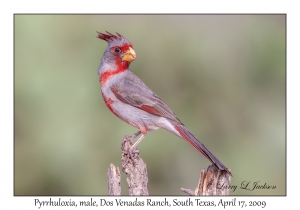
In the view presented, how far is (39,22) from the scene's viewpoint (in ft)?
24.5

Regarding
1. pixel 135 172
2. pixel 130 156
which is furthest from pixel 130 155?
pixel 135 172

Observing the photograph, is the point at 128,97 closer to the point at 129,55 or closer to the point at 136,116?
the point at 136,116

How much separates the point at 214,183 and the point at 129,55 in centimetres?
224

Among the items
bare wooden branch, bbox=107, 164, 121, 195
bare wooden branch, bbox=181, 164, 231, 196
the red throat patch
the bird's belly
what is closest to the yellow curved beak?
the red throat patch

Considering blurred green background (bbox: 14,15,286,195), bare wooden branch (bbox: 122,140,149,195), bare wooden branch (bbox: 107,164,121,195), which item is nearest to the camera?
bare wooden branch (bbox: 107,164,121,195)

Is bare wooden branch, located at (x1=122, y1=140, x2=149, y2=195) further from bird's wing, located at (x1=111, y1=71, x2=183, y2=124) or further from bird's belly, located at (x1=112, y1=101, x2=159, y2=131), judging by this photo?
bird's wing, located at (x1=111, y1=71, x2=183, y2=124)

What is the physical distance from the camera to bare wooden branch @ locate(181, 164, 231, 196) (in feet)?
15.8

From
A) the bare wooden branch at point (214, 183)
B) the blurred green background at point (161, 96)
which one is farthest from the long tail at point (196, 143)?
the blurred green background at point (161, 96)

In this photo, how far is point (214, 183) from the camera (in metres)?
4.82

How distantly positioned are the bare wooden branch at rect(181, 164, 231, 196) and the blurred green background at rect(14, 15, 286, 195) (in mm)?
1820

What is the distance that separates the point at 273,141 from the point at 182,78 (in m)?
1.76

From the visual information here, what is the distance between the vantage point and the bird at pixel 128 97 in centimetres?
611
